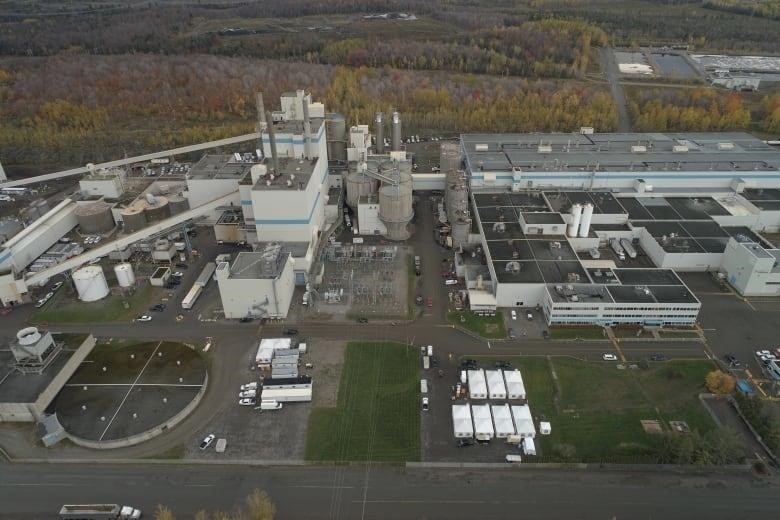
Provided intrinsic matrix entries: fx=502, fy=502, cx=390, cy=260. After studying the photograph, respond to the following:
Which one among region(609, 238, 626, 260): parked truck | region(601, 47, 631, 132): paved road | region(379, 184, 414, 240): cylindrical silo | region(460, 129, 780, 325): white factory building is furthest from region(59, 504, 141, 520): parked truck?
region(601, 47, 631, 132): paved road

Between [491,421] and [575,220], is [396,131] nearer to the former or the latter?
[575,220]

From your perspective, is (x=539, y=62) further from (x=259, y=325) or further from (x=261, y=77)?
(x=259, y=325)

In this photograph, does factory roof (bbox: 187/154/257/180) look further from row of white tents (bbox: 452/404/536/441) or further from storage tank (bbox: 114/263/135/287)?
row of white tents (bbox: 452/404/536/441)

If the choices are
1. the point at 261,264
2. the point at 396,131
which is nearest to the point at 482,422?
the point at 261,264

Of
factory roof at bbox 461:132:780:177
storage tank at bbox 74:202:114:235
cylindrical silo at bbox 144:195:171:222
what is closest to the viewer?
storage tank at bbox 74:202:114:235

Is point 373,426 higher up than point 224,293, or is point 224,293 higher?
point 224,293

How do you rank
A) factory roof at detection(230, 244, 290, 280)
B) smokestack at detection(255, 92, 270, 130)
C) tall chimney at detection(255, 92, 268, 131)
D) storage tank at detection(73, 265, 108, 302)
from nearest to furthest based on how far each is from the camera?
factory roof at detection(230, 244, 290, 280), storage tank at detection(73, 265, 108, 302), smokestack at detection(255, 92, 270, 130), tall chimney at detection(255, 92, 268, 131)

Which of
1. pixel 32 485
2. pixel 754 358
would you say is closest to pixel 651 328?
pixel 754 358
